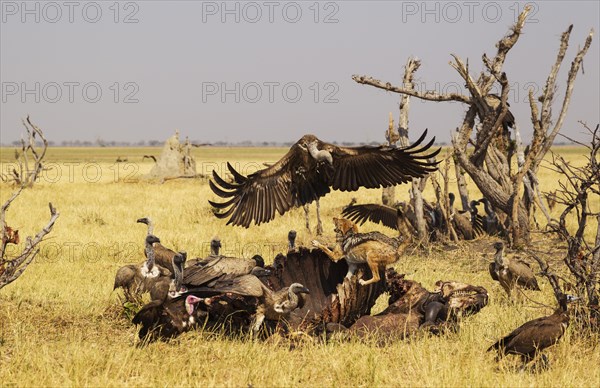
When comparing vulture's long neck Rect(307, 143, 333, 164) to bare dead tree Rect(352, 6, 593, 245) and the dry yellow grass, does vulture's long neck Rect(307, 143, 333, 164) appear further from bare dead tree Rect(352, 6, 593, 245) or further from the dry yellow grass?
bare dead tree Rect(352, 6, 593, 245)

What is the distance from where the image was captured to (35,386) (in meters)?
4.69

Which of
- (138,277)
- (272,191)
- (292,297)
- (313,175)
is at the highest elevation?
(313,175)

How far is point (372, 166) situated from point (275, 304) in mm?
2614

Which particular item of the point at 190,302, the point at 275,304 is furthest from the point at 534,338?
the point at 190,302

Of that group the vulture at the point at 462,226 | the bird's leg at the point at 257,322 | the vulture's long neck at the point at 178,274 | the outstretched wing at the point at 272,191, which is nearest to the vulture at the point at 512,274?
the outstretched wing at the point at 272,191

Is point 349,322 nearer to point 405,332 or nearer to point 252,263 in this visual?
point 405,332

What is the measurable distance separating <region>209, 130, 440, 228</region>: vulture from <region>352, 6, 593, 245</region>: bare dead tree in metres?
4.89

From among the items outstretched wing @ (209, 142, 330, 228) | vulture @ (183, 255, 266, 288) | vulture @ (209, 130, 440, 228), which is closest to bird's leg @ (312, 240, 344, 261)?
vulture @ (183, 255, 266, 288)

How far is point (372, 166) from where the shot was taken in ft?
25.9

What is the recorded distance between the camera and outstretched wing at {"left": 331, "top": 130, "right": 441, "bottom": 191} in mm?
7695

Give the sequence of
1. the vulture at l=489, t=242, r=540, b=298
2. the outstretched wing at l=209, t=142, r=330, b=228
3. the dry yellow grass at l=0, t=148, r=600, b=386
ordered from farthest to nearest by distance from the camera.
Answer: the vulture at l=489, t=242, r=540, b=298, the outstretched wing at l=209, t=142, r=330, b=228, the dry yellow grass at l=0, t=148, r=600, b=386

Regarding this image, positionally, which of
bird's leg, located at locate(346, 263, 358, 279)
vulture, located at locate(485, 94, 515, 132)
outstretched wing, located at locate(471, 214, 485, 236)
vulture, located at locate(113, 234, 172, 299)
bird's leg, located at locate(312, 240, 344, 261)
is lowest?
outstretched wing, located at locate(471, 214, 485, 236)

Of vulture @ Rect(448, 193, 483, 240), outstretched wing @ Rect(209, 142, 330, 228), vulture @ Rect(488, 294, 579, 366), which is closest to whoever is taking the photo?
vulture @ Rect(488, 294, 579, 366)

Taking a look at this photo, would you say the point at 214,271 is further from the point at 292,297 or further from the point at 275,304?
the point at 292,297
